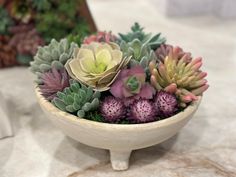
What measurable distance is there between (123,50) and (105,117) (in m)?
0.11

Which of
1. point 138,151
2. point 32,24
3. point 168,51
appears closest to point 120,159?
point 138,151

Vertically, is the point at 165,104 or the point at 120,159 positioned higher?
the point at 165,104

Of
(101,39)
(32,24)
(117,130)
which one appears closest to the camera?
(117,130)

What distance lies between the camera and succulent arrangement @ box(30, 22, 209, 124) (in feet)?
1.76

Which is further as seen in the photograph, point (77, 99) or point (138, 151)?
point (138, 151)

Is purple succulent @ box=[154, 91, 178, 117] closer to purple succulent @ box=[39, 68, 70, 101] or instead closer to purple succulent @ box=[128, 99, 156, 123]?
→ purple succulent @ box=[128, 99, 156, 123]

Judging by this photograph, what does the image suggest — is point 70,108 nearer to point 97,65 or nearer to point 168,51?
point 97,65

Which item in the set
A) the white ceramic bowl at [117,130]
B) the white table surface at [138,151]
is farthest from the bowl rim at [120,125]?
the white table surface at [138,151]

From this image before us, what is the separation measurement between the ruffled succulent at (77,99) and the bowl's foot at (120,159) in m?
0.09

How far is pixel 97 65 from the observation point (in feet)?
1.84

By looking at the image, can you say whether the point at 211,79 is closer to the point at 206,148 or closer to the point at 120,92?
the point at 206,148

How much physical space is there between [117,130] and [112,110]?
28 mm

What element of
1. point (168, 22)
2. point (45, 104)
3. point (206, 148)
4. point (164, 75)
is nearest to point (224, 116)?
point (206, 148)

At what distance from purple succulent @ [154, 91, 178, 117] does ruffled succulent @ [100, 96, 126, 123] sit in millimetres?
47
